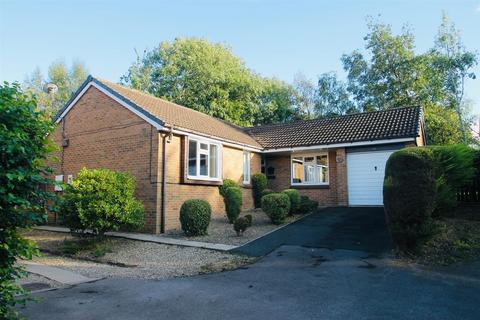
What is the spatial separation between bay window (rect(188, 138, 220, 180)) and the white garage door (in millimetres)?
6150

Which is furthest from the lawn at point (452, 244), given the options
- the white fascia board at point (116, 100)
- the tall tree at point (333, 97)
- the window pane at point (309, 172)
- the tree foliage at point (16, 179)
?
the tall tree at point (333, 97)

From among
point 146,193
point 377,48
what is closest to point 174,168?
point 146,193

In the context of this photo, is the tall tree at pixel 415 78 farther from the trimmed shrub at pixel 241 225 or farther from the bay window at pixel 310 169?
the trimmed shrub at pixel 241 225

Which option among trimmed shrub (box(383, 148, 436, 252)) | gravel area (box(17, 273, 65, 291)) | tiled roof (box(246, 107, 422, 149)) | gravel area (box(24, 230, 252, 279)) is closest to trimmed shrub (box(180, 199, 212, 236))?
gravel area (box(24, 230, 252, 279))

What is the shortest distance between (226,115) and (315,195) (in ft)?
54.6

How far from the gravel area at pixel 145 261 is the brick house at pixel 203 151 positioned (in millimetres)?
2277

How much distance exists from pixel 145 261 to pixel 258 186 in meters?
9.17

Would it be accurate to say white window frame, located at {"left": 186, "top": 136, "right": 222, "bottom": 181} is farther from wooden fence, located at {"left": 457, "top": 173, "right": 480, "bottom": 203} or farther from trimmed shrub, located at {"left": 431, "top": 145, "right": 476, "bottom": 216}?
wooden fence, located at {"left": 457, "top": 173, "right": 480, "bottom": 203}

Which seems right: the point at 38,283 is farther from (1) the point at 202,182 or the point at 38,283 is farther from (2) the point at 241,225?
(1) the point at 202,182

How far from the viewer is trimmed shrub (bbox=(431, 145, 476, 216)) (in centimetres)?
1048

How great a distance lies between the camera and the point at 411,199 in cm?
872

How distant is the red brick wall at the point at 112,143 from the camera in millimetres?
13367

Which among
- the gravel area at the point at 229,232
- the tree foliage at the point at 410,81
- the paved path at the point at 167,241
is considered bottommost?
the paved path at the point at 167,241

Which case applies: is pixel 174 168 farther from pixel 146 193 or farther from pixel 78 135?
pixel 78 135
